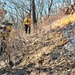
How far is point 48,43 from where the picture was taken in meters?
14.3

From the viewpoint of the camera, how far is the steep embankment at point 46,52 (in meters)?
11.6

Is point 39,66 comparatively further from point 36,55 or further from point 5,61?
point 5,61

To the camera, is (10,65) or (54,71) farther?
(10,65)

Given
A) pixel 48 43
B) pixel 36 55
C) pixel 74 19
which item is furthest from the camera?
pixel 74 19

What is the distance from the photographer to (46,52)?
13195 mm

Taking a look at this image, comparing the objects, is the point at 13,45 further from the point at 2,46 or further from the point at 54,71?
the point at 54,71

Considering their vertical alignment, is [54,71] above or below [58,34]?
below

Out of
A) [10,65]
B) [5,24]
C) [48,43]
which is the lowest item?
[10,65]

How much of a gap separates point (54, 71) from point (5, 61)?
3.88 meters

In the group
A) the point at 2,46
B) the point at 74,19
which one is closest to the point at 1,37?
the point at 2,46

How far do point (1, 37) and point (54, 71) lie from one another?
176 inches

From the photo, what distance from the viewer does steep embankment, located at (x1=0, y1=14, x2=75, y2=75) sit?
11555 mm

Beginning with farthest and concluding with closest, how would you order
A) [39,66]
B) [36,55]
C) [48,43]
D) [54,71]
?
[48,43]
[36,55]
[39,66]
[54,71]

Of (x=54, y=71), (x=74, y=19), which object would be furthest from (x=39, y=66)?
(x=74, y=19)
